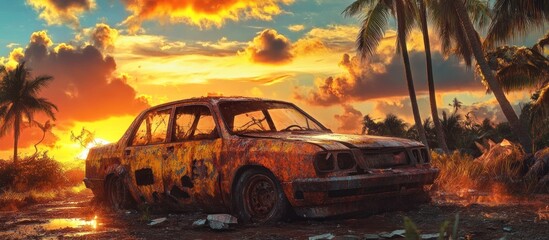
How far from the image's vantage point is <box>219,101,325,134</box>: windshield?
762cm

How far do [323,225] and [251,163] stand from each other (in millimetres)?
Answer: 1027

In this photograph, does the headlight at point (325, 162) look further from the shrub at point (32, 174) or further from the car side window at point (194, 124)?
the shrub at point (32, 174)

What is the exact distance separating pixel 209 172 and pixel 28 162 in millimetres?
18714

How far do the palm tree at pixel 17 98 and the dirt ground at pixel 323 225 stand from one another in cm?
4876

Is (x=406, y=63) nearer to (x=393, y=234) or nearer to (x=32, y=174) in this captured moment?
(x=32, y=174)

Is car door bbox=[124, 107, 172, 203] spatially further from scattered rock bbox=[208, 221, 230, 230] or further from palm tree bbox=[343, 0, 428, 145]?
palm tree bbox=[343, 0, 428, 145]

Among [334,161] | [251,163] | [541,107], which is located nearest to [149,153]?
[251,163]

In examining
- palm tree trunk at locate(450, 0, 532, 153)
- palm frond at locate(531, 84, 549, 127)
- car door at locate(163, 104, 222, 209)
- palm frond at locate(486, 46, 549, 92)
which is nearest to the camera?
car door at locate(163, 104, 222, 209)

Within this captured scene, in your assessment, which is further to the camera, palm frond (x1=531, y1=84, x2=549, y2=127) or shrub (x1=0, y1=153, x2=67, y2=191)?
palm frond (x1=531, y1=84, x2=549, y2=127)

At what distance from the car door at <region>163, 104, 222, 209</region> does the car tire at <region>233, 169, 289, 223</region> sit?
1.34 ft

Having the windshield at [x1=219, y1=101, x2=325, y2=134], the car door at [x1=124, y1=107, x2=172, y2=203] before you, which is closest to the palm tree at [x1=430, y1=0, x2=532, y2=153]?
the windshield at [x1=219, y1=101, x2=325, y2=134]

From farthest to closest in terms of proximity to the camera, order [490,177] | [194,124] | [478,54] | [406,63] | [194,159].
Result: 1. [406,63]
2. [478,54]
3. [490,177]
4. [194,124]
5. [194,159]

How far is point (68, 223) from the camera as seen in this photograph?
26.2 feet

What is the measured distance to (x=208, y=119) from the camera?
25.3 feet
